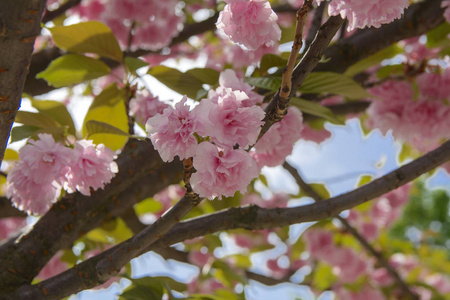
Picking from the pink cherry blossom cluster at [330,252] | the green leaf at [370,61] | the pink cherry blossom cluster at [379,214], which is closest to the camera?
the green leaf at [370,61]

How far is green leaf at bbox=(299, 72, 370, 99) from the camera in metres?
0.93

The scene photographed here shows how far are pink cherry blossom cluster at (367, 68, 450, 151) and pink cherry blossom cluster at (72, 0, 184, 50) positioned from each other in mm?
1237

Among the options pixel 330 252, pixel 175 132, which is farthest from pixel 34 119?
pixel 330 252

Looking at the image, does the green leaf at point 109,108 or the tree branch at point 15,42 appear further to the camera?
the green leaf at point 109,108

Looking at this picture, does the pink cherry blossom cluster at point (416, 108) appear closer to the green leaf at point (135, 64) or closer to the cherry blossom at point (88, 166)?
the green leaf at point (135, 64)

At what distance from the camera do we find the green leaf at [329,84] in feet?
3.06

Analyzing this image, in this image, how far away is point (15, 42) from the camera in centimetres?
57

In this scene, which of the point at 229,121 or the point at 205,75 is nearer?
the point at 229,121

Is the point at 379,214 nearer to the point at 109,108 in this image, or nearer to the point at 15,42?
the point at 109,108

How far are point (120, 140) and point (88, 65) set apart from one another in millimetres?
230

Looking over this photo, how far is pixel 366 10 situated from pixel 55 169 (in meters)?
0.65

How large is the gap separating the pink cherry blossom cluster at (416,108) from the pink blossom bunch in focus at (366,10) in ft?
2.59

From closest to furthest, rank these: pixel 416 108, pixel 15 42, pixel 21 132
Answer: pixel 15 42, pixel 21 132, pixel 416 108

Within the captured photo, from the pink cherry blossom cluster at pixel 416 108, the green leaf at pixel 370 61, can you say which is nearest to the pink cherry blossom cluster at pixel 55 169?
the green leaf at pixel 370 61
